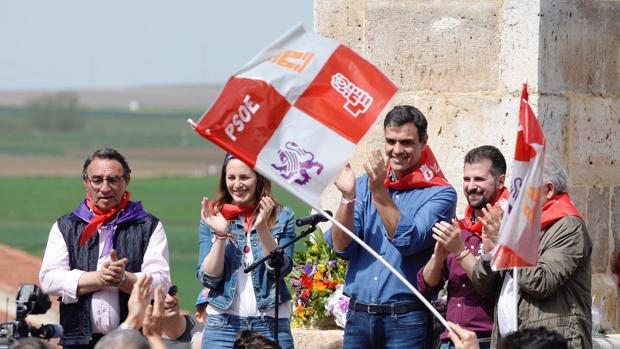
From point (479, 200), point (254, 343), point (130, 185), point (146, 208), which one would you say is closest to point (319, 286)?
point (479, 200)

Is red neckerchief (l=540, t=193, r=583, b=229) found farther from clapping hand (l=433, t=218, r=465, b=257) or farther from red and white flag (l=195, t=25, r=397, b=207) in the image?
red and white flag (l=195, t=25, r=397, b=207)

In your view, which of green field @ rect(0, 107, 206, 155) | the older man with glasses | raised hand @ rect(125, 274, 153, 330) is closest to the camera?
raised hand @ rect(125, 274, 153, 330)

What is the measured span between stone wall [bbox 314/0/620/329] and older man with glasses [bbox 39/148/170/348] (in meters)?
2.14

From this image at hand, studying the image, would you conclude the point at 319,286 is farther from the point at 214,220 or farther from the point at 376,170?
the point at 376,170

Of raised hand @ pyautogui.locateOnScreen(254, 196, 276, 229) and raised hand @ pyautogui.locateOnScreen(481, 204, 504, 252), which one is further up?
raised hand @ pyautogui.locateOnScreen(254, 196, 276, 229)

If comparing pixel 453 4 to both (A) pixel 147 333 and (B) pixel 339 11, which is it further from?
(A) pixel 147 333

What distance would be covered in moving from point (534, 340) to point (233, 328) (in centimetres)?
241

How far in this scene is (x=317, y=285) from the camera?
8602 mm

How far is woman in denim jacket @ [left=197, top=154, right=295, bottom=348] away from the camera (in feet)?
23.2

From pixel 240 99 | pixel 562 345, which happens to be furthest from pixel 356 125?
pixel 562 345

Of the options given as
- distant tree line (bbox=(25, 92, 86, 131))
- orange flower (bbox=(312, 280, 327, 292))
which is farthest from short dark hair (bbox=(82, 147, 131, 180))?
distant tree line (bbox=(25, 92, 86, 131))

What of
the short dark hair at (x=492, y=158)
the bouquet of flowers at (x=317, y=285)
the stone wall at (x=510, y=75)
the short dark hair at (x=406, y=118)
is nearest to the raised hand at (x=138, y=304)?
the short dark hair at (x=406, y=118)

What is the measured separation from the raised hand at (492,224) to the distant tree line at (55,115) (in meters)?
135

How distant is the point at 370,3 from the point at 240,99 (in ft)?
9.04
